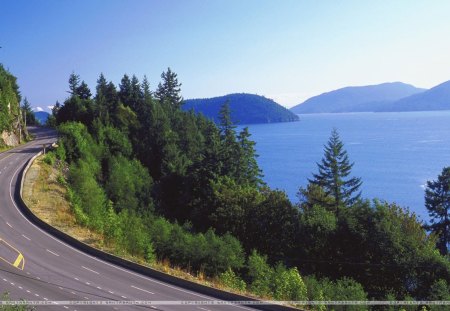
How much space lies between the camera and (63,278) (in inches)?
828

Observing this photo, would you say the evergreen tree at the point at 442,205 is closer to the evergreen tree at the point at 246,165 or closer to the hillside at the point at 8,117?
the evergreen tree at the point at 246,165

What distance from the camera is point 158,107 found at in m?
72.2

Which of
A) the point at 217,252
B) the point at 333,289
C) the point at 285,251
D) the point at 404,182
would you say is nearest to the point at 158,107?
the point at 285,251

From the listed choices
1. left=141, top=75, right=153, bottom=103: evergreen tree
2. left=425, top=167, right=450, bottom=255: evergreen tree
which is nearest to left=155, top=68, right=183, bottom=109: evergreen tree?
left=141, top=75, right=153, bottom=103: evergreen tree

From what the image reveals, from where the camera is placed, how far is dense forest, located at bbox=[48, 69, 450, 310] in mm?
28734

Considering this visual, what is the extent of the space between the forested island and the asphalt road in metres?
3.48

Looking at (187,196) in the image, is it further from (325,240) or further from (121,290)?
(121,290)

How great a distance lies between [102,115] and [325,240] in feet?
142

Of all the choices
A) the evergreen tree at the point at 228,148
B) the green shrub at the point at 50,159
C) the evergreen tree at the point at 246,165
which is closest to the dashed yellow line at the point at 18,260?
the green shrub at the point at 50,159

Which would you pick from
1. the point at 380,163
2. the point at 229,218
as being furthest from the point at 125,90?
the point at 380,163

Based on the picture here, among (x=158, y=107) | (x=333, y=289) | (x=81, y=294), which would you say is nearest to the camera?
(x=81, y=294)

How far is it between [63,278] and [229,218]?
2206 cm

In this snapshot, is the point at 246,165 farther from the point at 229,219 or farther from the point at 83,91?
the point at 83,91

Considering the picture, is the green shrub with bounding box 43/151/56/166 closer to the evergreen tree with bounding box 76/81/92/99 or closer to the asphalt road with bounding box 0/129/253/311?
the asphalt road with bounding box 0/129/253/311
